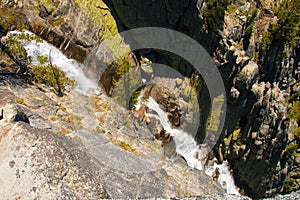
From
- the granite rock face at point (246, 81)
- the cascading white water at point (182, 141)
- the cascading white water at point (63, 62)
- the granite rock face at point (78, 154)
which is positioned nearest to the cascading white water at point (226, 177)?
the granite rock face at point (246, 81)

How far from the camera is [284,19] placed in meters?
32.3

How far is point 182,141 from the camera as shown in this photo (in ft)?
126

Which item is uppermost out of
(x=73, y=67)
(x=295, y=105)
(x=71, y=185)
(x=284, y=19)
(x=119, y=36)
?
(x=284, y=19)

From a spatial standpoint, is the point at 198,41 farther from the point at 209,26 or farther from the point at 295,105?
the point at 295,105

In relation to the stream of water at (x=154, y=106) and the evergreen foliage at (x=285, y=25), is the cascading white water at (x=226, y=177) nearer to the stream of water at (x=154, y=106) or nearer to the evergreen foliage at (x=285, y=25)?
the stream of water at (x=154, y=106)

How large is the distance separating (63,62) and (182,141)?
21.0 m

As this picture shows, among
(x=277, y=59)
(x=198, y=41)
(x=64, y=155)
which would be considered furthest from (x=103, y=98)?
(x=277, y=59)

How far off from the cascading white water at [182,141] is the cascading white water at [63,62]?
30.9 ft

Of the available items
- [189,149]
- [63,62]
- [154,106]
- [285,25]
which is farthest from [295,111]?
[63,62]

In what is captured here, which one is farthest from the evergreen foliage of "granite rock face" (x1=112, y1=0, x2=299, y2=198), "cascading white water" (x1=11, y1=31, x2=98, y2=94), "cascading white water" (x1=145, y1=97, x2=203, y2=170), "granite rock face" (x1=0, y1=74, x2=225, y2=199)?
"cascading white water" (x1=11, y1=31, x2=98, y2=94)

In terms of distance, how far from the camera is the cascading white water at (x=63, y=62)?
3073 cm

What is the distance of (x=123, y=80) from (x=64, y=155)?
24.8m

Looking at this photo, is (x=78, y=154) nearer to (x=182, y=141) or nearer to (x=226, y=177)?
(x=182, y=141)

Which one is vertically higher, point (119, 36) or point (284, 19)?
point (284, 19)
